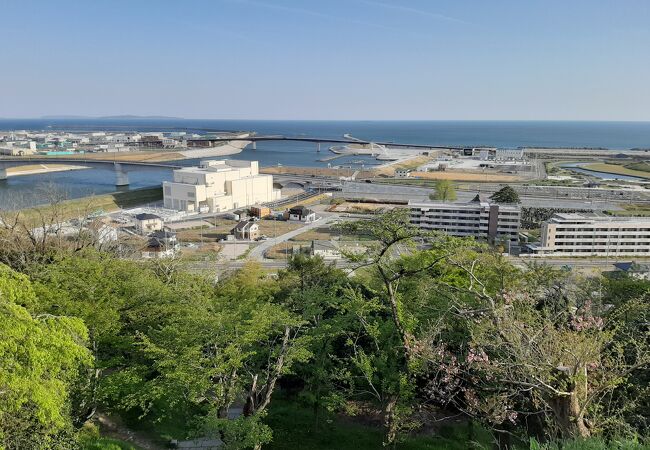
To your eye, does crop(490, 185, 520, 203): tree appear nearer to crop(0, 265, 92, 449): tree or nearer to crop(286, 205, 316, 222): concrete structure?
crop(286, 205, 316, 222): concrete structure

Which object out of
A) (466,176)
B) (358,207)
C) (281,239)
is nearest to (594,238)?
(358,207)

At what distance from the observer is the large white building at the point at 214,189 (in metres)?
33.8

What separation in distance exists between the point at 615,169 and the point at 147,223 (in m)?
55.8

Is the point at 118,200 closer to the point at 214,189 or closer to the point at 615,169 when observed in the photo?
the point at 214,189

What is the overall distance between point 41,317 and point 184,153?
66.7m

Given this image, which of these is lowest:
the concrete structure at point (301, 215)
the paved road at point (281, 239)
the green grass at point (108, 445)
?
the paved road at point (281, 239)

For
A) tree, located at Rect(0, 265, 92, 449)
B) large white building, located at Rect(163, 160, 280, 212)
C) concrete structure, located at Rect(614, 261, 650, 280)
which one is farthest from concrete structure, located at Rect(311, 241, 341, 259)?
tree, located at Rect(0, 265, 92, 449)

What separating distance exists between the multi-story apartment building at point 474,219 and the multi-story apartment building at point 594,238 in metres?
2.09

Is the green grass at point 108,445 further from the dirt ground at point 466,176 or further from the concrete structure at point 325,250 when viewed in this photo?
the dirt ground at point 466,176

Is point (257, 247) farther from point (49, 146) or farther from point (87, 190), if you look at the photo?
point (49, 146)

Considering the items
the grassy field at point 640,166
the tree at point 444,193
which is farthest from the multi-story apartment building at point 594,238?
the grassy field at point 640,166

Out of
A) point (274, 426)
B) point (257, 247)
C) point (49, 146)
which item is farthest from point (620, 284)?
point (49, 146)

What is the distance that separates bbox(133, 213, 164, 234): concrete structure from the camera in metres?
27.1

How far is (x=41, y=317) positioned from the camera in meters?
4.33
